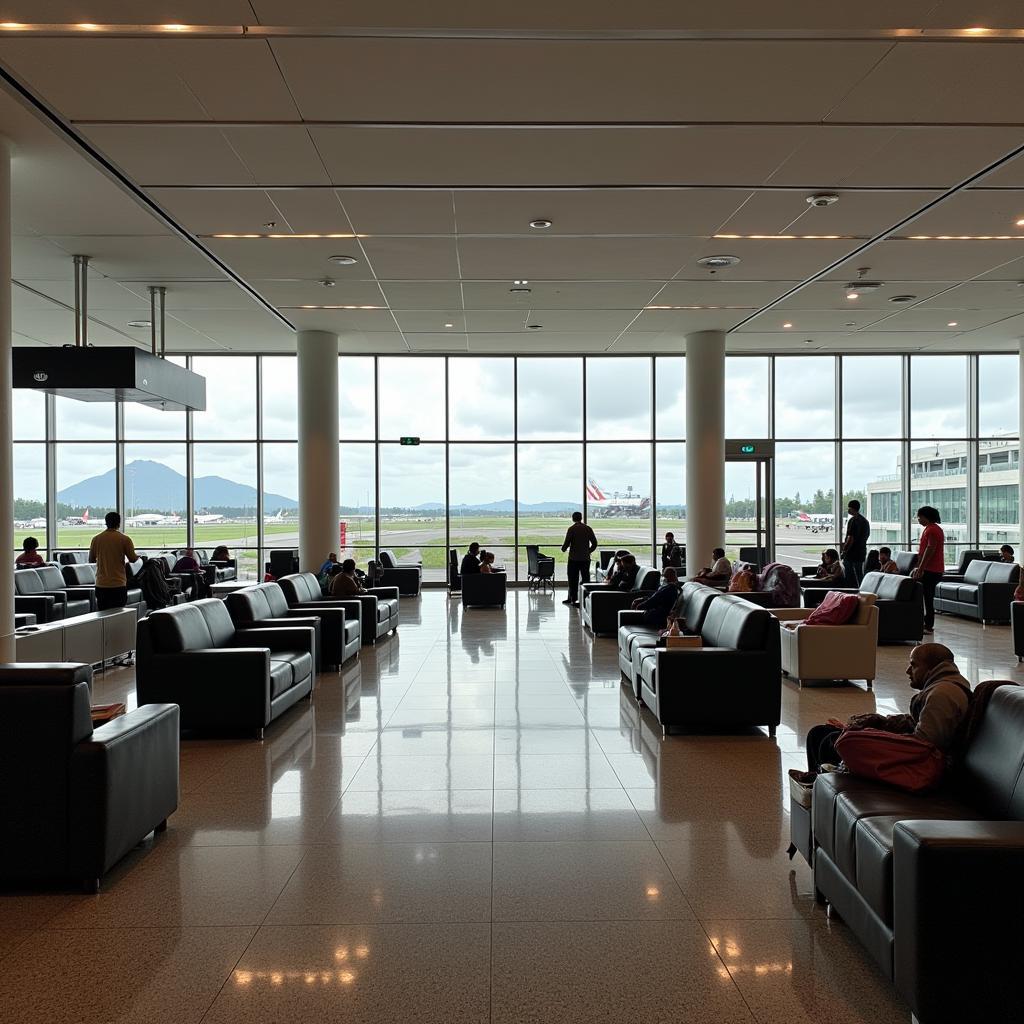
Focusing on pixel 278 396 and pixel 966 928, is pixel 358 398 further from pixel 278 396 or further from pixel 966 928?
pixel 966 928

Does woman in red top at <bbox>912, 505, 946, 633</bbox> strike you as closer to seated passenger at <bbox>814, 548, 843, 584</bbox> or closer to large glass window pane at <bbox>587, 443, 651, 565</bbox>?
seated passenger at <bbox>814, 548, 843, 584</bbox>

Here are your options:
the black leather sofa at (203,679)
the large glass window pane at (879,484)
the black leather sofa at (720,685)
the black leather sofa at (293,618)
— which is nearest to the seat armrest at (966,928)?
the black leather sofa at (720,685)

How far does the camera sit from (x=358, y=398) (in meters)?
20.3

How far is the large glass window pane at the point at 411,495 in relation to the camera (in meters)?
20.4

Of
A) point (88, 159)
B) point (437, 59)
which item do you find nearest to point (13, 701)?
point (437, 59)

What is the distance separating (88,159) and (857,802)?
25.3ft

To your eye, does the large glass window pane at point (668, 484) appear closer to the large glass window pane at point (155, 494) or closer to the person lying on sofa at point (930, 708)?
the large glass window pane at point (155, 494)

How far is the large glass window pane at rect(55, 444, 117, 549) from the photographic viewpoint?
20109 mm

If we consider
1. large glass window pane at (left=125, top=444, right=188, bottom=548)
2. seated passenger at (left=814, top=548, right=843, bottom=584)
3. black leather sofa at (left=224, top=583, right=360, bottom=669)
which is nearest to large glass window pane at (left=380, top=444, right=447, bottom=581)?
large glass window pane at (left=125, top=444, right=188, bottom=548)

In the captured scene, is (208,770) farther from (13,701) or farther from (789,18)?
(789,18)

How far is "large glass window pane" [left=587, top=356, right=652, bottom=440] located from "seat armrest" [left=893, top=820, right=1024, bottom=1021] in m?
18.0

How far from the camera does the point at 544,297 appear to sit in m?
13.7

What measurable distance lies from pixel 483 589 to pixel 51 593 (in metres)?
6.92

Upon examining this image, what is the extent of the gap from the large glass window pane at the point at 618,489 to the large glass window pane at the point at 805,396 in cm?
315
